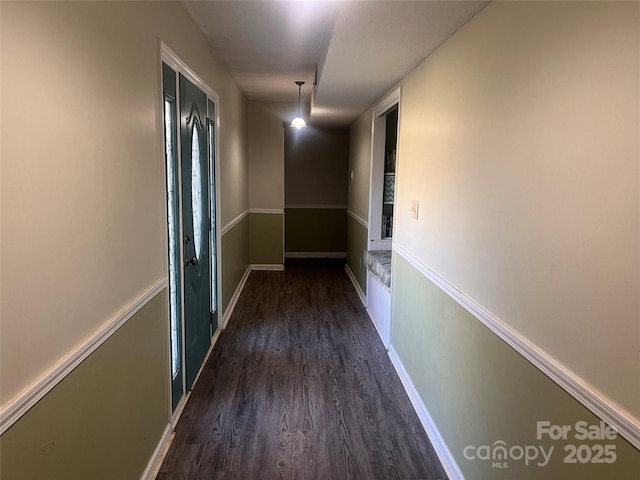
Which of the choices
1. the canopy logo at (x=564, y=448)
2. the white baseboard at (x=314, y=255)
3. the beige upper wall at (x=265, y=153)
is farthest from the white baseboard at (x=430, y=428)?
the white baseboard at (x=314, y=255)

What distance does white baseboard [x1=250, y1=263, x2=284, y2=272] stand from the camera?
6301 millimetres

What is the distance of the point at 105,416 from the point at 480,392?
1510 millimetres

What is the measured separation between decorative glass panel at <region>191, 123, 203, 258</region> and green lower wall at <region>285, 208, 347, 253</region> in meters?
4.31

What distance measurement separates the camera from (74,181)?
1.31m

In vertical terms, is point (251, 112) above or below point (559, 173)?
above

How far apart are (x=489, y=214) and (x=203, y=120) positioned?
7.26 feet

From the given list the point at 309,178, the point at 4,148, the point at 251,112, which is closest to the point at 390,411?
the point at 4,148

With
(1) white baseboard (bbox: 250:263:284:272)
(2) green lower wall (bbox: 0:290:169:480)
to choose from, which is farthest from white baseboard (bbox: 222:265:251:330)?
(2) green lower wall (bbox: 0:290:169:480)

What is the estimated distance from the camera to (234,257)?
477cm

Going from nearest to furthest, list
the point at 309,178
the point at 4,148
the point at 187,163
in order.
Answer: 1. the point at 4,148
2. the point at 187,163
3. the point at 309,178

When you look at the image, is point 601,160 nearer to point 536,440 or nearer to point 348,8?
point 536,440

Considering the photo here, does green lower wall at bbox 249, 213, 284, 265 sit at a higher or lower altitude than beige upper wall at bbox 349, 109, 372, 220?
lower

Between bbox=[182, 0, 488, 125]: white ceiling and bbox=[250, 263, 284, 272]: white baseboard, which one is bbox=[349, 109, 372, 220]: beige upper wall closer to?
bbox=[182, 0, 488, 125]: white ceiling

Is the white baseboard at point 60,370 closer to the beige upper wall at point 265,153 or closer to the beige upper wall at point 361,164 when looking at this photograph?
the beige upper wall at point 361,164
